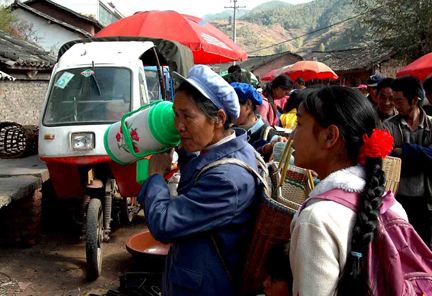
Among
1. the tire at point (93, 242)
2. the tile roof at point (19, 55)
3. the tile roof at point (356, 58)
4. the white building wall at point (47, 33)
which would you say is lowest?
the tire at point (93, 242)

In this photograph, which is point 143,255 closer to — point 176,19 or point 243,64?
point 176,19

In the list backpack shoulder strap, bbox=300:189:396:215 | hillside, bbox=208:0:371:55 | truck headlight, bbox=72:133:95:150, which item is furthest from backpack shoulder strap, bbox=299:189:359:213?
hillside, bbox=208:0:371:55

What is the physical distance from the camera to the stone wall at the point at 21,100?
11.9 meters

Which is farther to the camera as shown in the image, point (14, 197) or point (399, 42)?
point (399, 42)

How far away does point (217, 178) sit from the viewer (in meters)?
1.78

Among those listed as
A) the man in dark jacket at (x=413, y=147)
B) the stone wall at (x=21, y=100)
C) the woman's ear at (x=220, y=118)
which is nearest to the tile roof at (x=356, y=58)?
the stone wall at (x=21, y=100)

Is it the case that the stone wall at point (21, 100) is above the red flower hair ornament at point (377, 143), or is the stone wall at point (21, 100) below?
below

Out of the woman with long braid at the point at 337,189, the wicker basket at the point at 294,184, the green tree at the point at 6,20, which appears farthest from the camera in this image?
the green tree at the point at 6,20

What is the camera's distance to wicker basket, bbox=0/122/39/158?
7.59 meters

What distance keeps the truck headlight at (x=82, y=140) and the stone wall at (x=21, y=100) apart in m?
7.58

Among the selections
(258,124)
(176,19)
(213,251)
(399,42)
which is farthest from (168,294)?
(399,42)

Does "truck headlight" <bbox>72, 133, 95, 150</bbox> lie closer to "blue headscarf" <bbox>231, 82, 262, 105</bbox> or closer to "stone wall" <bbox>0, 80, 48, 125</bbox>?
"blue headscarf" <bbox>231, 82, 262, 105</bbox>

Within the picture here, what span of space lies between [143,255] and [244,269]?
8.50ft

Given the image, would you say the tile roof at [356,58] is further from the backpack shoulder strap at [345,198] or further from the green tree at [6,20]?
the backpack shoulder strap at [345,198]
